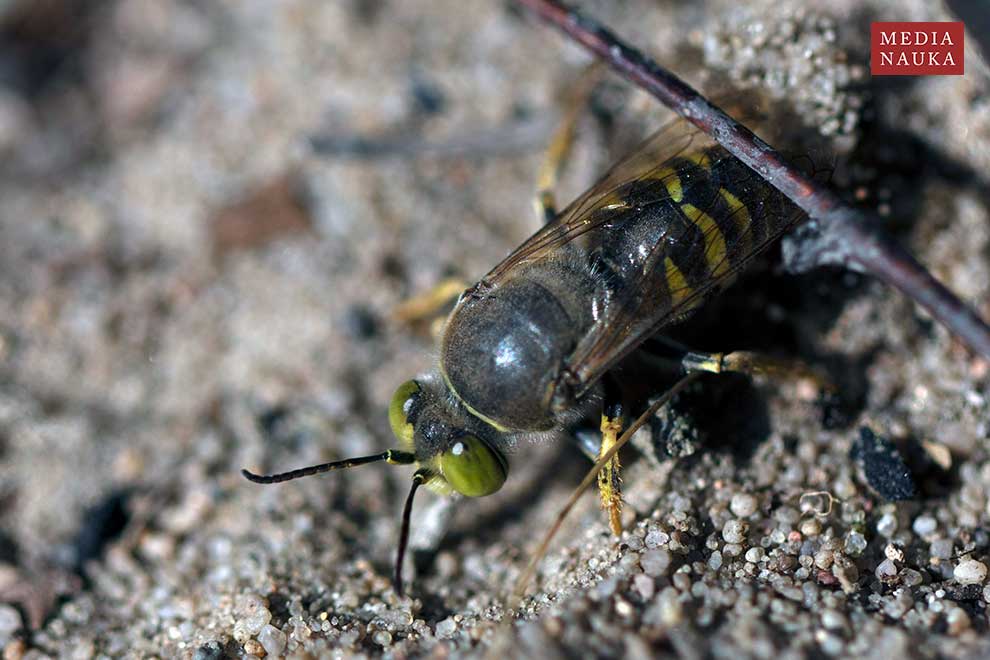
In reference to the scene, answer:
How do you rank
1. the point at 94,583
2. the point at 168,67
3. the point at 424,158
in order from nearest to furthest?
the point at 94,583, the point at 424,158, the point at 168,67

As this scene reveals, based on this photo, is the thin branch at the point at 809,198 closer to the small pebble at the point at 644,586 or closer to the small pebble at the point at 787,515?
the small pebble at the point at 787,515

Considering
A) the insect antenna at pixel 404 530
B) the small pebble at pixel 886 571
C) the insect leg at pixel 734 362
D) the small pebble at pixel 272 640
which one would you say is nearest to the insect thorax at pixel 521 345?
the insect antenna at pixel 404 530

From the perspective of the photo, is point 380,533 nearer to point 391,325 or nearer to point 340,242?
point 391,325

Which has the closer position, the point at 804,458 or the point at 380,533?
the point at 804,458

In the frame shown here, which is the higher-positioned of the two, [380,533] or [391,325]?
[391,325]

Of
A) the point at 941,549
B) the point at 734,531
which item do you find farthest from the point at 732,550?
the point at 941,549

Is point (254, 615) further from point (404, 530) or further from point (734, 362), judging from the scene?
point (734, 362)

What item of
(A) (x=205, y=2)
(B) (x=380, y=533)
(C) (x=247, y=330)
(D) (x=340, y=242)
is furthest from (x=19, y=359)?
(A) (x=205, y=2)
